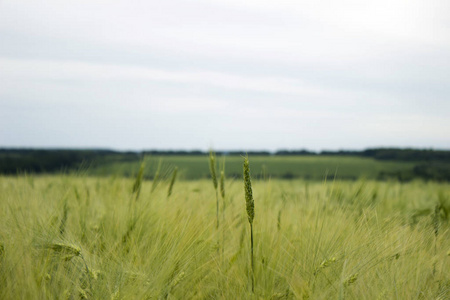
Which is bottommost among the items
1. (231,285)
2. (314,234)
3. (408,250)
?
(231,285)

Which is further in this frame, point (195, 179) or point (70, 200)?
point (195, 179)

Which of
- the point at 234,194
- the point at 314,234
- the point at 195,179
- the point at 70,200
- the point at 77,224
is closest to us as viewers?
the point at 314,234

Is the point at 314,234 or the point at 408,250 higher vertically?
the point at 314,234

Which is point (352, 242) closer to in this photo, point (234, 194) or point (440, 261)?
point (440, 261)

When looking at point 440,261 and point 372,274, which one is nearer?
point 372,274

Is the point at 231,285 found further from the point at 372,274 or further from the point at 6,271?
the point at 6,271

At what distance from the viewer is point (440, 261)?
150 centimetres

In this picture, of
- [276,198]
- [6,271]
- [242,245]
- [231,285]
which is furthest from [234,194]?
[6,271]

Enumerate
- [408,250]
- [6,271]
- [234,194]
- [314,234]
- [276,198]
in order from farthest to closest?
[276,198] → [234,194] → [408,250] → [314,234] → [6,271]

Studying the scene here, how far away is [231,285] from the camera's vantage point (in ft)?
4.24

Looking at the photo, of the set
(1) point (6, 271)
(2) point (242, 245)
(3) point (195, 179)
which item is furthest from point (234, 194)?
(3) point (195, 179)

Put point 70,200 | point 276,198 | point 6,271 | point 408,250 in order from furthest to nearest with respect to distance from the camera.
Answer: point 276,198
point 70,200
point 408,250
point 6,271

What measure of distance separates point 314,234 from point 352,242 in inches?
6.4

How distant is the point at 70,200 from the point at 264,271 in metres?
1.57
